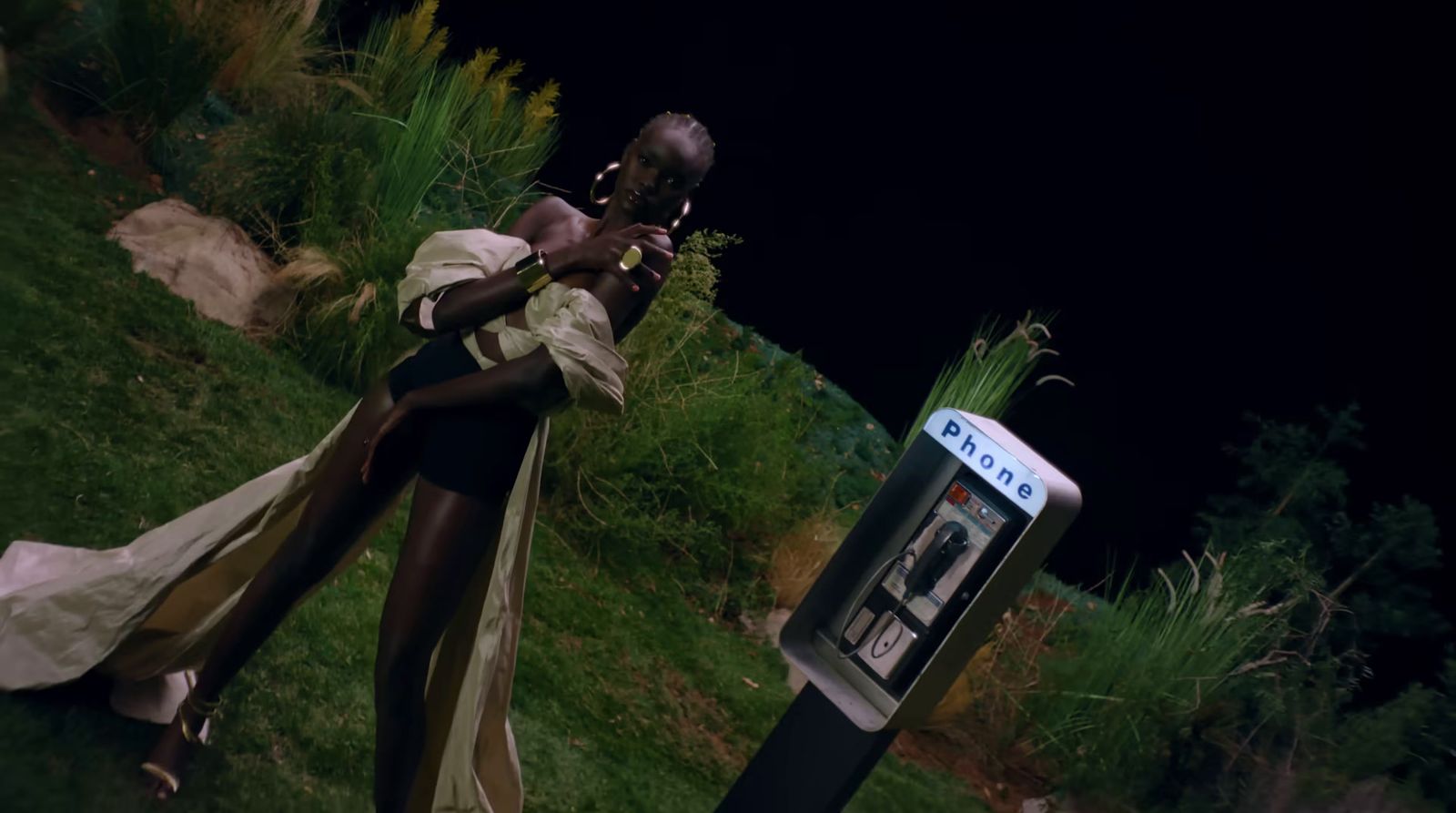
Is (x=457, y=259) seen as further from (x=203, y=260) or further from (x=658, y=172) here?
(x=203, y=260)

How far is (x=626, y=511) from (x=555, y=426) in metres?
0.44

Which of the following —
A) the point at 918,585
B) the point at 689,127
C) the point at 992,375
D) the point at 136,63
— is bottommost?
the point at 136,63

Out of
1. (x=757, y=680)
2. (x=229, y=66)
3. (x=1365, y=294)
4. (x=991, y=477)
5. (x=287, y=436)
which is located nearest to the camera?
(x=991, y=477)

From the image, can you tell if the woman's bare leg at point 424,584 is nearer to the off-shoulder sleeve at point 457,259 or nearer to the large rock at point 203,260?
the off-shoulder sleeve at point 457,259

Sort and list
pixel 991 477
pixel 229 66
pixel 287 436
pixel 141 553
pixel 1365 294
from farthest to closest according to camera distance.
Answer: pixel 1365 294
pixel 229 66
pixel 287 436
pixel 991 477
pixel 141 553

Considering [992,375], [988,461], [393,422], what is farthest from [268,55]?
[988,461]

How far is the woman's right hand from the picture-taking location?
7.89 feet

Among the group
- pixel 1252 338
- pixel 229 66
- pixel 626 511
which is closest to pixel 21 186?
pixel 229 66

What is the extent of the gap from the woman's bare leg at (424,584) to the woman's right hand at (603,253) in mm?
371

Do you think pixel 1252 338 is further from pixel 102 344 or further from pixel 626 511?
pixel 102 344

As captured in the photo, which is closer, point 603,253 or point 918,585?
point 603,253

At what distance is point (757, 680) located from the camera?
5277mm

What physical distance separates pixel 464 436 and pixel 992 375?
4439 millimetres

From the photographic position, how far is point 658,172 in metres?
2.44
